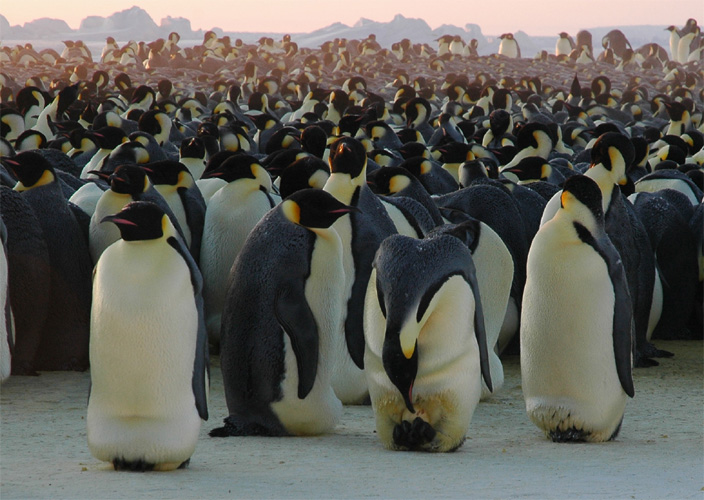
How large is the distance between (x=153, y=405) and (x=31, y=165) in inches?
90.4

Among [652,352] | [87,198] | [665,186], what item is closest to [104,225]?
[87,198]

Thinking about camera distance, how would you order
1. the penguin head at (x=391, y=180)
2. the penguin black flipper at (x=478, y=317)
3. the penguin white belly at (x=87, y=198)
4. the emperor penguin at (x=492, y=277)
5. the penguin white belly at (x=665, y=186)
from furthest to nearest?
the penguin white belly at (x=665, y=186) → the penguin head at (x=391, y=180) → the penguin white belly at (x=87, y=198) → the emperor penguin at (x=492, y=277) → the penguin black flipper at (x=478, y=317)

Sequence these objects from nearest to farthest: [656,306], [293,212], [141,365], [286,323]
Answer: [141,365]
[286,323]
[293,212]
[656,306]

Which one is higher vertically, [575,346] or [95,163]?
[95,163]

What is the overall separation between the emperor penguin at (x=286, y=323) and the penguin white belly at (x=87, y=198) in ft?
6.05

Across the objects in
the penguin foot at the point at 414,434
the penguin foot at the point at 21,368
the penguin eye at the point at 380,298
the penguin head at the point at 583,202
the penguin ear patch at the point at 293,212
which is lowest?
the penguin foot at the point at 21,368

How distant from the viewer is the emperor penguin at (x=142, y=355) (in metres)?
2.94

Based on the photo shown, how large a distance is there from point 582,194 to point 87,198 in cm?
286

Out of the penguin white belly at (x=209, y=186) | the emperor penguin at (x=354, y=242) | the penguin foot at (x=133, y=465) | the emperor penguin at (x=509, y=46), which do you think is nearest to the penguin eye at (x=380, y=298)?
the emperor penguin at (x=354, y=242)

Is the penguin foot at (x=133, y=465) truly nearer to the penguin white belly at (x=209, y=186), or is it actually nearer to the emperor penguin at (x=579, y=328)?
the emperor penguin at (x=579, y=328)

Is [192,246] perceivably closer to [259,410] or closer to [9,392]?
[9,392]

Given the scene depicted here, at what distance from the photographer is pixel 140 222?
2.96 m

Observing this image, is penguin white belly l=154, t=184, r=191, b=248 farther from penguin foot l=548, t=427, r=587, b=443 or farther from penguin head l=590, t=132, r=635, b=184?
penguin foot l=548, t=427, r=587, b=443

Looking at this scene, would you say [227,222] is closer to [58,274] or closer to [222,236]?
[222,236]
